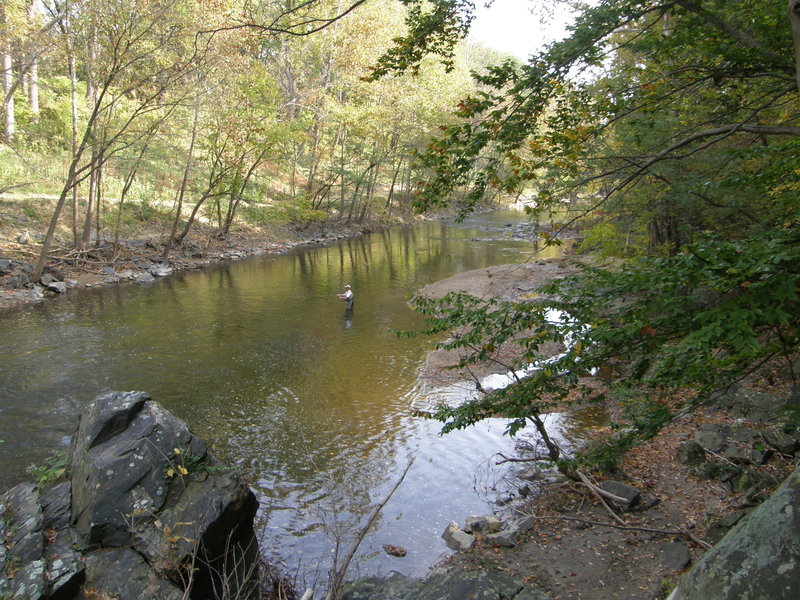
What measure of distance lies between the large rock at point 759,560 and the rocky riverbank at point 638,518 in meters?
0.18

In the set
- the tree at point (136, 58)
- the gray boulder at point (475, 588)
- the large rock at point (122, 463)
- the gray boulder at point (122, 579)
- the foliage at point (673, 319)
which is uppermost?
the tree at point (136, 58)

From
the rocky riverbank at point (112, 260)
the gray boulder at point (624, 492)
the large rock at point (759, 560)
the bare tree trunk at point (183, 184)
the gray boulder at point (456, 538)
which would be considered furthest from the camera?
the bare tree trunk at point (183, 184)

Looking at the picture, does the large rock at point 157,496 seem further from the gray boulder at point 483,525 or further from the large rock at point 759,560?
the large rock at point 759,560

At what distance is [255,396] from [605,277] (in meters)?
9.41

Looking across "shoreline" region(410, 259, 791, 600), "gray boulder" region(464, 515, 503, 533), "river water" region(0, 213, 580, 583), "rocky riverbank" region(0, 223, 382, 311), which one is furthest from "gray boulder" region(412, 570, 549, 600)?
"rocky riverbank" region(0, 223, 382, 311)

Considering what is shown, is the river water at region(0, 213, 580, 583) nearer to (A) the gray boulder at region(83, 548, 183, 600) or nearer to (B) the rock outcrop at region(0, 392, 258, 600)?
(B) the rock outcrop at region(0, 392, 258, 600)

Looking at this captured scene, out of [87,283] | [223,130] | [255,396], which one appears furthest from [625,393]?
[223,130]

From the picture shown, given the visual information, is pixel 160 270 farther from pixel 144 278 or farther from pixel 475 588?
pixel 475 588

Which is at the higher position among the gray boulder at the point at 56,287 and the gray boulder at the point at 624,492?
the gray boulder at the point at 56,287

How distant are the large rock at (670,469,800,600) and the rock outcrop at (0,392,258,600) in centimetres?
402

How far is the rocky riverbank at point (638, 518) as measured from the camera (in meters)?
5.86

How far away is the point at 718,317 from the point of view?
3.80 metres

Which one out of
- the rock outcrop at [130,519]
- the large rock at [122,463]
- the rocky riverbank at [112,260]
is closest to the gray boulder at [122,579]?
the rock outcrop at [130,519]

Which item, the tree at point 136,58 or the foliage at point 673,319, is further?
the tree at point 136,58
